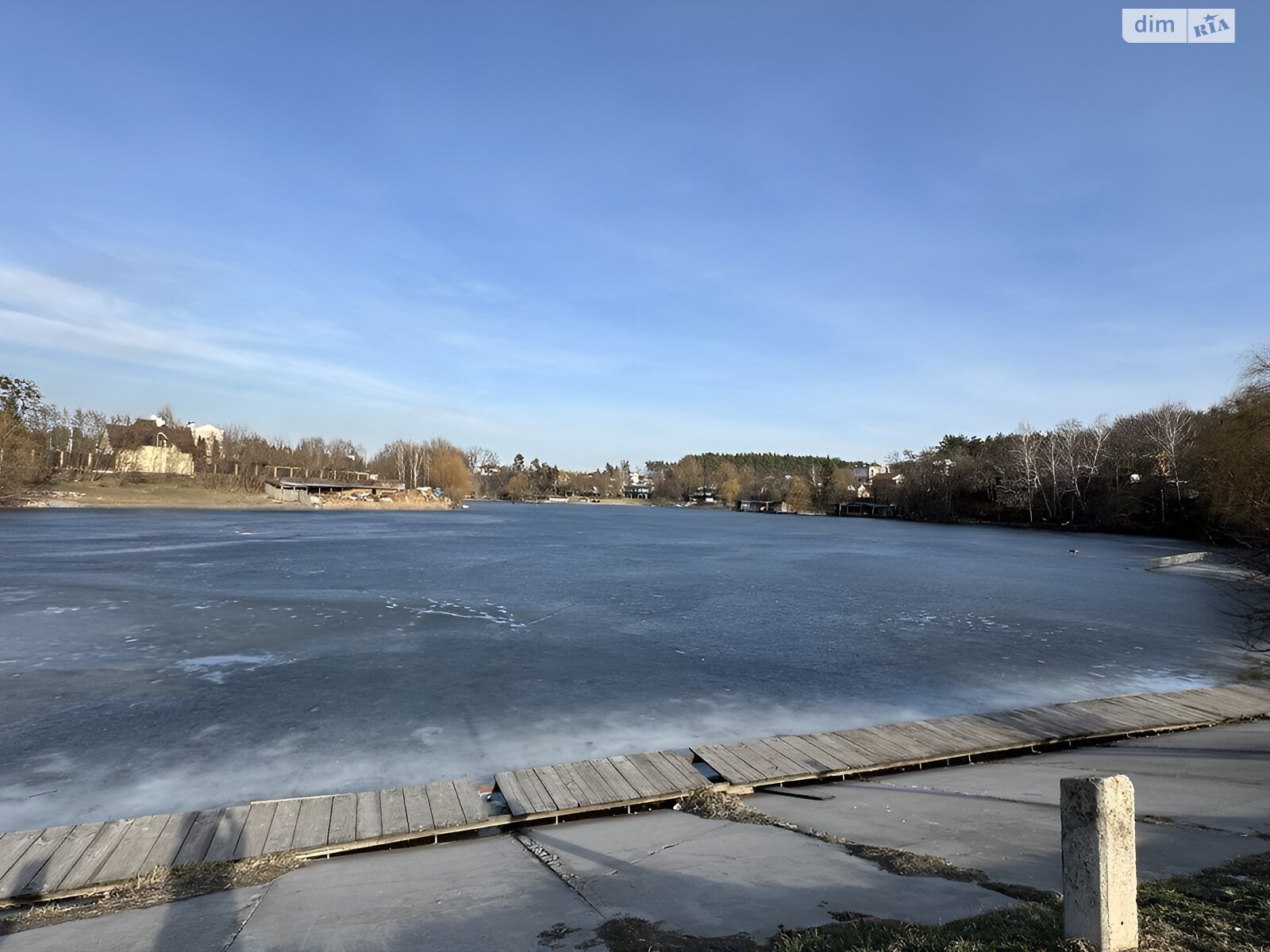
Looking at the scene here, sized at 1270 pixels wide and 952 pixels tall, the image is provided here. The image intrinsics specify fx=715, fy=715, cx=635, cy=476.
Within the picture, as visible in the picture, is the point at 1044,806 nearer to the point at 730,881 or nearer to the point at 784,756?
the point at 784,756

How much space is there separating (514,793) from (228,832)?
244 cm

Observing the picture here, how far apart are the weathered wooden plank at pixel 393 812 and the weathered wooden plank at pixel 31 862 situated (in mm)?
2463

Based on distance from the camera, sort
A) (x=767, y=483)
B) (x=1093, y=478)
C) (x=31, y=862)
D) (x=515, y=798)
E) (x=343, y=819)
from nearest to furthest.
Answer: (x=31, y=862) → (x=343, y=819) → (x=515, y=798) → (x=1093, y=478) → (x=767, y=483)

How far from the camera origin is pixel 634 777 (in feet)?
24.6

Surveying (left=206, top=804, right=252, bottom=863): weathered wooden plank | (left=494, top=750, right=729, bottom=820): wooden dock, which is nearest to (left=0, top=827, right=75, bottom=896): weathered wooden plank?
(left=206, top=804, right=252, bottom=863): weathered wooden plank

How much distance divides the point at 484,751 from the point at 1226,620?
21.3 meters

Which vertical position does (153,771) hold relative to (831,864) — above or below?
below

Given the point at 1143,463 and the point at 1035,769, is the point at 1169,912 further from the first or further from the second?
the point at 1143,463

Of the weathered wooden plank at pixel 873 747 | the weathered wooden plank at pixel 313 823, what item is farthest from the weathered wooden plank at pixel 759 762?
the weathered wooden plank at pixel 313 823

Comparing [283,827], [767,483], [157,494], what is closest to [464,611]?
[283,827]

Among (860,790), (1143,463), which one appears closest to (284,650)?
(860,790)

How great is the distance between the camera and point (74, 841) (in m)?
5.82

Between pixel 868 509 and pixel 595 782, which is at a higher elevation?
pixel 595 782

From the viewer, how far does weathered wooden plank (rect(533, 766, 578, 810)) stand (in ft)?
22.3
